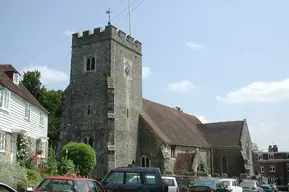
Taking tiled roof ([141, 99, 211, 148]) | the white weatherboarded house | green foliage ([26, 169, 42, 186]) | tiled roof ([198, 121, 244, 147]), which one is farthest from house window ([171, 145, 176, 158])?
green foliage ([26, 169, 42, 186])

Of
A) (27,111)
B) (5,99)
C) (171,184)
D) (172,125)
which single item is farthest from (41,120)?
(172,125)

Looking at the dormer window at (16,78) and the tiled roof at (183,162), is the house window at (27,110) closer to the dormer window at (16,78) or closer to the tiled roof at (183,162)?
the dormer window at (16,78)

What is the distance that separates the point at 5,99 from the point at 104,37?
50.0ft

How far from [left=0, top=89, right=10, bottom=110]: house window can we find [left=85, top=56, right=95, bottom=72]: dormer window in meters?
13.9

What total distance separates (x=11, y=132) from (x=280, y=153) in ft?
232

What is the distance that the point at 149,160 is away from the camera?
3947 cm

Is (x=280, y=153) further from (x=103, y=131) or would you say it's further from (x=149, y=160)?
(x=103, y=131)

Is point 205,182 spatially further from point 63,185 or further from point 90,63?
point 90,63

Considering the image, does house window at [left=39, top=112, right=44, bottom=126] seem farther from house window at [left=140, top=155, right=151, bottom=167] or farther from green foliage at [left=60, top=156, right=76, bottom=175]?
house window at [left=140, top=155, right=151, bottom=167]

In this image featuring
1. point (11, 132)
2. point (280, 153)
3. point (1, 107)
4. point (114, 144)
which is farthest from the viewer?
point (280, 153)

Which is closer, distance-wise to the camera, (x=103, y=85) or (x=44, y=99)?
(x=103, y=85)

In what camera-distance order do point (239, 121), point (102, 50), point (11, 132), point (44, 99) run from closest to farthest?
point (11, 132) → point (102, 50) → point (44, 99) → point (239, 121)

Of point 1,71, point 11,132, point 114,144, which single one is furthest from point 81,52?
point 11,132

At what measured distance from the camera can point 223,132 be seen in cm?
5475
